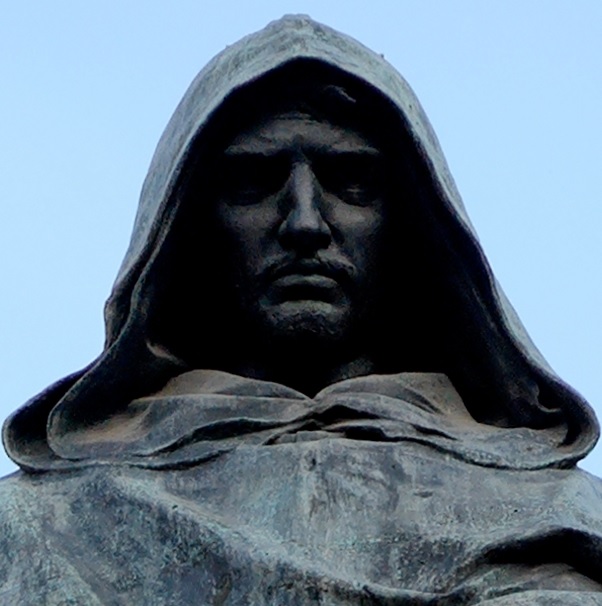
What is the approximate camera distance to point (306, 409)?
32.0ft

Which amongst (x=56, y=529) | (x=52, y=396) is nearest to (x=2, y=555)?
(x=56, y=529)

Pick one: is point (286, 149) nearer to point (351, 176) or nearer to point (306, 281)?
point (351, 176)

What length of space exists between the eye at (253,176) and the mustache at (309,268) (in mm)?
232

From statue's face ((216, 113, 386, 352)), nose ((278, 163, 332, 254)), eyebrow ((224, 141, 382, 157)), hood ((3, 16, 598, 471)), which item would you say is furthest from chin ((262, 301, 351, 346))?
eyebrow ((224, 141, 382, 157))

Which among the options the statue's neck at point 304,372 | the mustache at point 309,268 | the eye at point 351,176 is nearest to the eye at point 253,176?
the eye at point 351,176

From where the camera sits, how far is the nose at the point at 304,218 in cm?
1002

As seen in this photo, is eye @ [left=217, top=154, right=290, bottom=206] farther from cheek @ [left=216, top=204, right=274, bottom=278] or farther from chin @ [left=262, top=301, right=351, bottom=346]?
chin @ [left=262, top=301, right=351, bottom=346]

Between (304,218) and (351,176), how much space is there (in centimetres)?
30

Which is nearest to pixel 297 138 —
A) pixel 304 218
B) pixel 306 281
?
pixel 304 218

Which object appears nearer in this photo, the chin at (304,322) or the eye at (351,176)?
the chin at (304,322)

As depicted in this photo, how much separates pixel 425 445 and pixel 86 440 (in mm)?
965

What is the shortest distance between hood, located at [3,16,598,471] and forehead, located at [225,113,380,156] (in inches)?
4.6

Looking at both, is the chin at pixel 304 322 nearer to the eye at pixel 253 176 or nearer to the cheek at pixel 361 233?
the cheek at pixel 361 233

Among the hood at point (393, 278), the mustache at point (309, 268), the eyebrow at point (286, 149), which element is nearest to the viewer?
the hood at point (393, 278)
